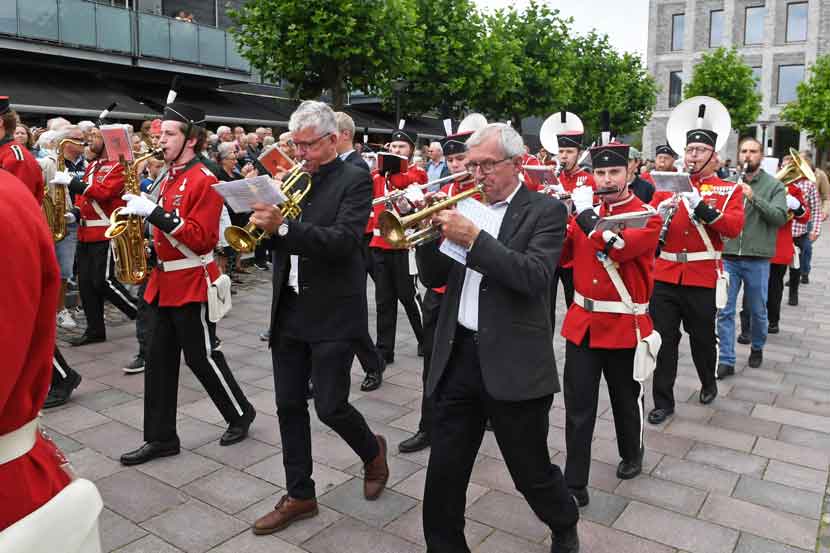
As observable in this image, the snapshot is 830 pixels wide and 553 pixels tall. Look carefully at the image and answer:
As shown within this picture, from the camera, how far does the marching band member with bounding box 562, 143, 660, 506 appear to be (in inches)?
171

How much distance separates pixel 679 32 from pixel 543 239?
57295 millimetres

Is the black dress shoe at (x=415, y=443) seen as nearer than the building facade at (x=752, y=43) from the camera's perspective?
Yes

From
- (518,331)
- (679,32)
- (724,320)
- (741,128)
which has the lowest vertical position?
(724,320)

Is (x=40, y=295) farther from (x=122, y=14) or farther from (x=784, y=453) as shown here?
(x=122, y=14)

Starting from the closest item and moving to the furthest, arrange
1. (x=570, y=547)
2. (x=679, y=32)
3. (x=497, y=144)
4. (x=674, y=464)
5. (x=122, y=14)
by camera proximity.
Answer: (x=497, y=144) → (x=570, y=547) → (x=674, y=464) → (x=122, y=14) → (x=679, y=32)

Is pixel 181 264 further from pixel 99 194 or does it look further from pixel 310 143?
pixel 99 194

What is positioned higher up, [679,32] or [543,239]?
[679,32]

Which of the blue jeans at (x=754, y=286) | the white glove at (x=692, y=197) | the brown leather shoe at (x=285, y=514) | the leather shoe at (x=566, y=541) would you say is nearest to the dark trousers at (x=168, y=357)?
the brown leather shoe at (x=285, y=514)

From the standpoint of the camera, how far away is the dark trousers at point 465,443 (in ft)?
10.8

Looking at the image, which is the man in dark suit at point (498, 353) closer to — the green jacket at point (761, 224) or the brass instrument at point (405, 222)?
the brass instrument at point (405, 222)

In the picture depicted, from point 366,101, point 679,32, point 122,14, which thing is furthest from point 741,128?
point 122,14

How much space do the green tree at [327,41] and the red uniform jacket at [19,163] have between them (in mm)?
9684

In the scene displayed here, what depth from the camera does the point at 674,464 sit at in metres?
5.03

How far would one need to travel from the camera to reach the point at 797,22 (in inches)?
1987
